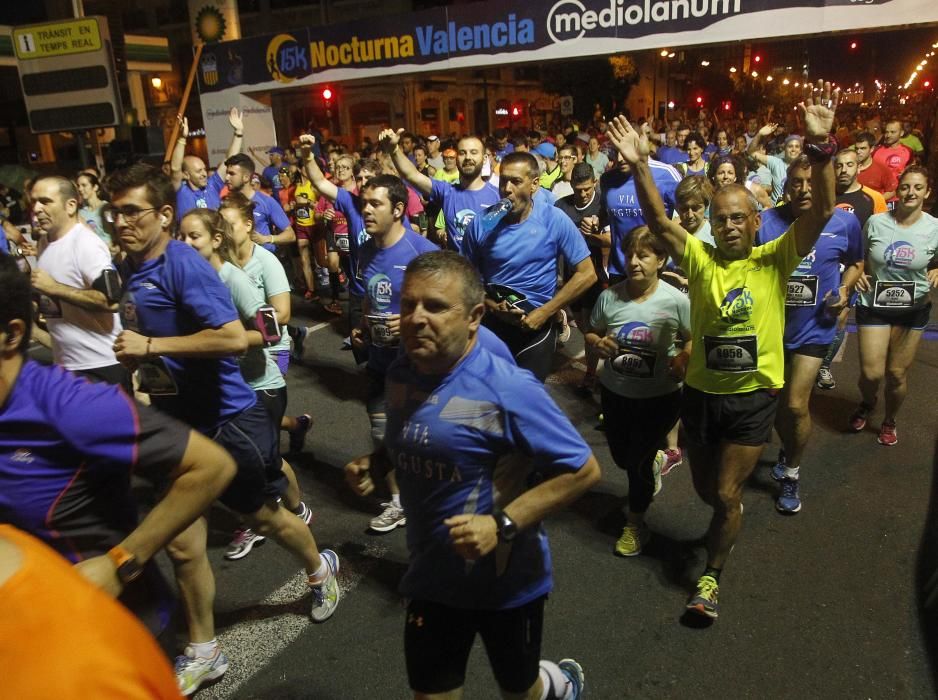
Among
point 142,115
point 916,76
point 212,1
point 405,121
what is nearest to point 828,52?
point 916,76

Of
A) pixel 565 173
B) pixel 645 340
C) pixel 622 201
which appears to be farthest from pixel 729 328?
pixel 565 173

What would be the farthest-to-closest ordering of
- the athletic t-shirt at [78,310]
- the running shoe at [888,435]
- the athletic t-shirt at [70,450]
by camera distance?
the running shoe at [888,435] < the athletic t-shirt at [78,310] < the athletic t-shirt at [70,450]

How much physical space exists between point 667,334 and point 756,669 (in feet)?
5.64

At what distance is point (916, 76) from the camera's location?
56656 mm

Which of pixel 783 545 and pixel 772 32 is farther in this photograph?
pixel 772 32

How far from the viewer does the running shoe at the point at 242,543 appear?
4.17 metres

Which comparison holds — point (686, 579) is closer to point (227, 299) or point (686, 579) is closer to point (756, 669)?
point (756, 669)

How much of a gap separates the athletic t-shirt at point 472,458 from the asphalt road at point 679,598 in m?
1.16

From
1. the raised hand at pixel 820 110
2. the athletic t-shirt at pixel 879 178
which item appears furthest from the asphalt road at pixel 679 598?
the athletic t-shirt at pixel 879 178

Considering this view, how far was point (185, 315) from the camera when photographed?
10.1ft

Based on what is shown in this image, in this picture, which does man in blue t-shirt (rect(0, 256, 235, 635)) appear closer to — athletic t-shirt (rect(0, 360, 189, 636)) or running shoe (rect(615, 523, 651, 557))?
athletic t-shirt (rect(0, 360, 189, 636))

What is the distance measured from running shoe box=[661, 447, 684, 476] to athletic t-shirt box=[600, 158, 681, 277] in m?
1.77

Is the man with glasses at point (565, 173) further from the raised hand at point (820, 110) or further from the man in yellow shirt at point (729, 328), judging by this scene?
the raised hand at point (820, 110)

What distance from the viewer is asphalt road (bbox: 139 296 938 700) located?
3.10 metres
